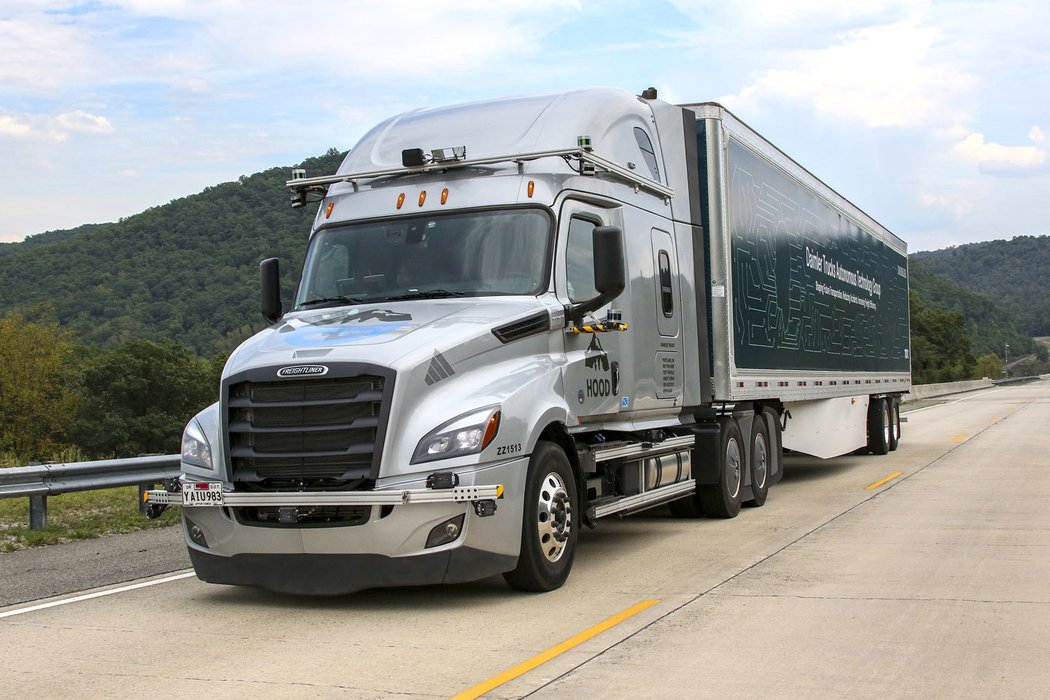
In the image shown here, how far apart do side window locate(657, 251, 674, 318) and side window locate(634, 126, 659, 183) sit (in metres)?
0.78

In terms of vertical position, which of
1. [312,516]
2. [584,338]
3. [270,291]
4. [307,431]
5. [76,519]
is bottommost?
[76,519]

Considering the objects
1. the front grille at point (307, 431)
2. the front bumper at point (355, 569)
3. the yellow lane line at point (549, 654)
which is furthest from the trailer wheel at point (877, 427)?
the front grille at point (307, 431)

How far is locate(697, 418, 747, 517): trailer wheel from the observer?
40.3 feet

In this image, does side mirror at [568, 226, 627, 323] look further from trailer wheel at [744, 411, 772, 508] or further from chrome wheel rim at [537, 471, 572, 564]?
trailer wheel at [744, 411, 772, 508]

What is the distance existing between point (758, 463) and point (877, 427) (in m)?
9.05

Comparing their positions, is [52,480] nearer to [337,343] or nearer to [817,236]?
[337,343]

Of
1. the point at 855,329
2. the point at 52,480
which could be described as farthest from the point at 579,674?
the point at 855,329

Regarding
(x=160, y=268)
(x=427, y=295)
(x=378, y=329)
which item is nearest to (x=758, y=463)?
(x=427, y=295)

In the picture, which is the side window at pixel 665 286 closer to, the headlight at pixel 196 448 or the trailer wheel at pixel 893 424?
the headlight at pixel 196 448

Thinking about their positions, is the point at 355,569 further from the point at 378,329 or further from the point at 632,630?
the point at 632,630

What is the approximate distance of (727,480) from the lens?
12438mm

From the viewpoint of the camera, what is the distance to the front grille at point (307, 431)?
295 inches

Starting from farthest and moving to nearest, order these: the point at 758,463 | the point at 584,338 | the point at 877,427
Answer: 1. the point at 877,427
2. the point at 758,463
3. the point at 584,338

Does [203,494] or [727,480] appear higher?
[203,494]
